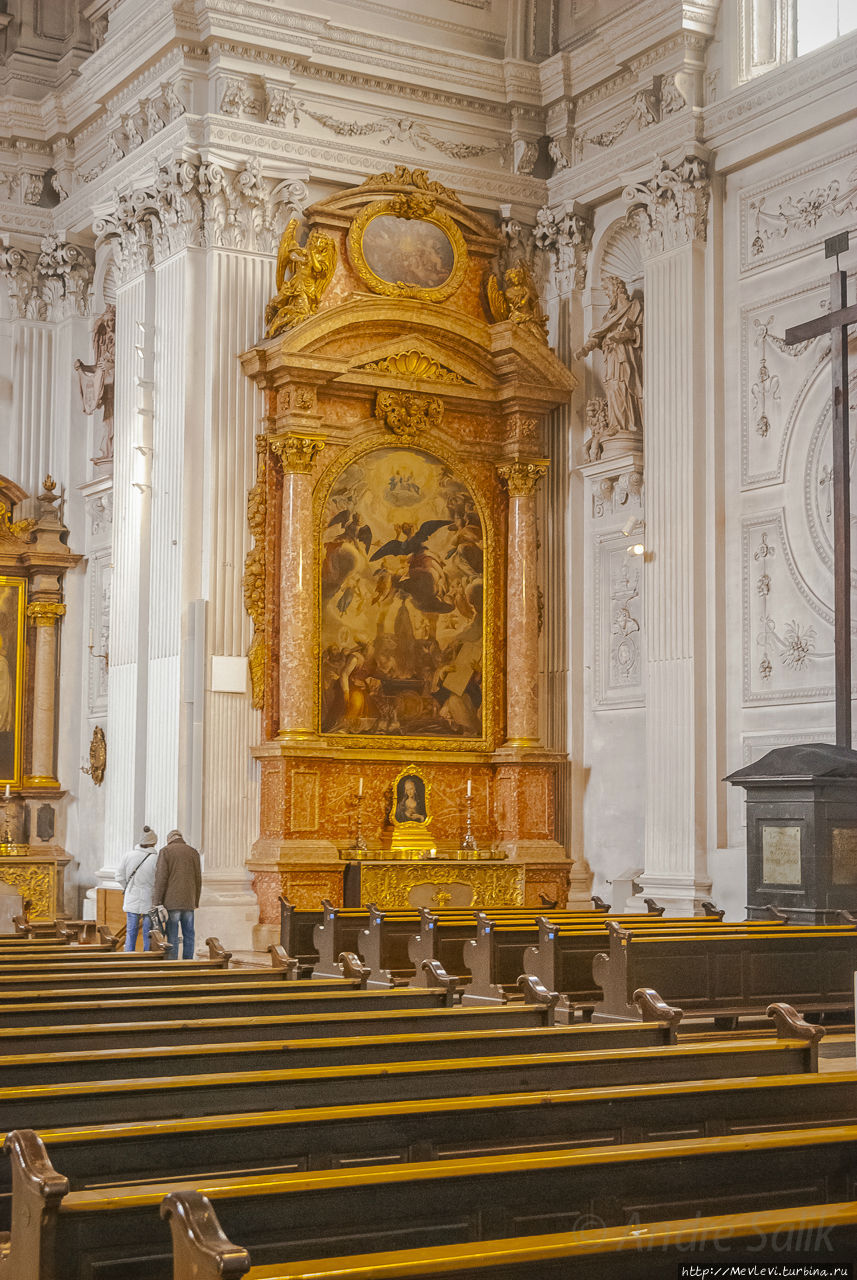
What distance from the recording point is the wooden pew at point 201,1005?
723 cm

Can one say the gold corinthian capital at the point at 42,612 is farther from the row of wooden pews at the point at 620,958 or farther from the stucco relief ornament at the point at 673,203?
the row of wooden pews at the point at 620,958

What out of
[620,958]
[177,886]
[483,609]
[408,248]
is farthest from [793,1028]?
[408,248]

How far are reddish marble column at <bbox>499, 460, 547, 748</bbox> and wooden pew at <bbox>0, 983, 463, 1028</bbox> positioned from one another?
34.4ft

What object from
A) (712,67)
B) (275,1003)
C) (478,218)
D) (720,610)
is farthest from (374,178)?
(275,1003)

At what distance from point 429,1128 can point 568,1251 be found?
1.47 meters

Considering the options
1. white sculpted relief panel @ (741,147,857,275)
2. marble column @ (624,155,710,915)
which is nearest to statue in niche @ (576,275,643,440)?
marble column @ (624,155,710,915)

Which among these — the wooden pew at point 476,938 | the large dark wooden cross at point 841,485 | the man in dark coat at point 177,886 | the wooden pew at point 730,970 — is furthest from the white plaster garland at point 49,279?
the wooden pew at point 730,970

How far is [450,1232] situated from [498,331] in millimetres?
15225

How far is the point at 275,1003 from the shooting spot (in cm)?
769

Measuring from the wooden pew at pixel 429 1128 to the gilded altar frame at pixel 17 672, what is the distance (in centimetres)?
1598

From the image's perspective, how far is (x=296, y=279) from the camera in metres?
17.1

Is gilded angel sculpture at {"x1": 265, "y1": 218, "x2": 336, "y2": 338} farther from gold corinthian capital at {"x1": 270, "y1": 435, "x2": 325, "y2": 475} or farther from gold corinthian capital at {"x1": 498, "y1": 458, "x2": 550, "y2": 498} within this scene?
gold corinthian capital at {"x1": 498, "y1": 458, "x2": 550, "y2": 498}

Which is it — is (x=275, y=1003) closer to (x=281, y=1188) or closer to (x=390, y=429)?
(x=281, y=1188)

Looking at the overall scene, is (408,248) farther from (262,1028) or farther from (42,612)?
(262,1028)
